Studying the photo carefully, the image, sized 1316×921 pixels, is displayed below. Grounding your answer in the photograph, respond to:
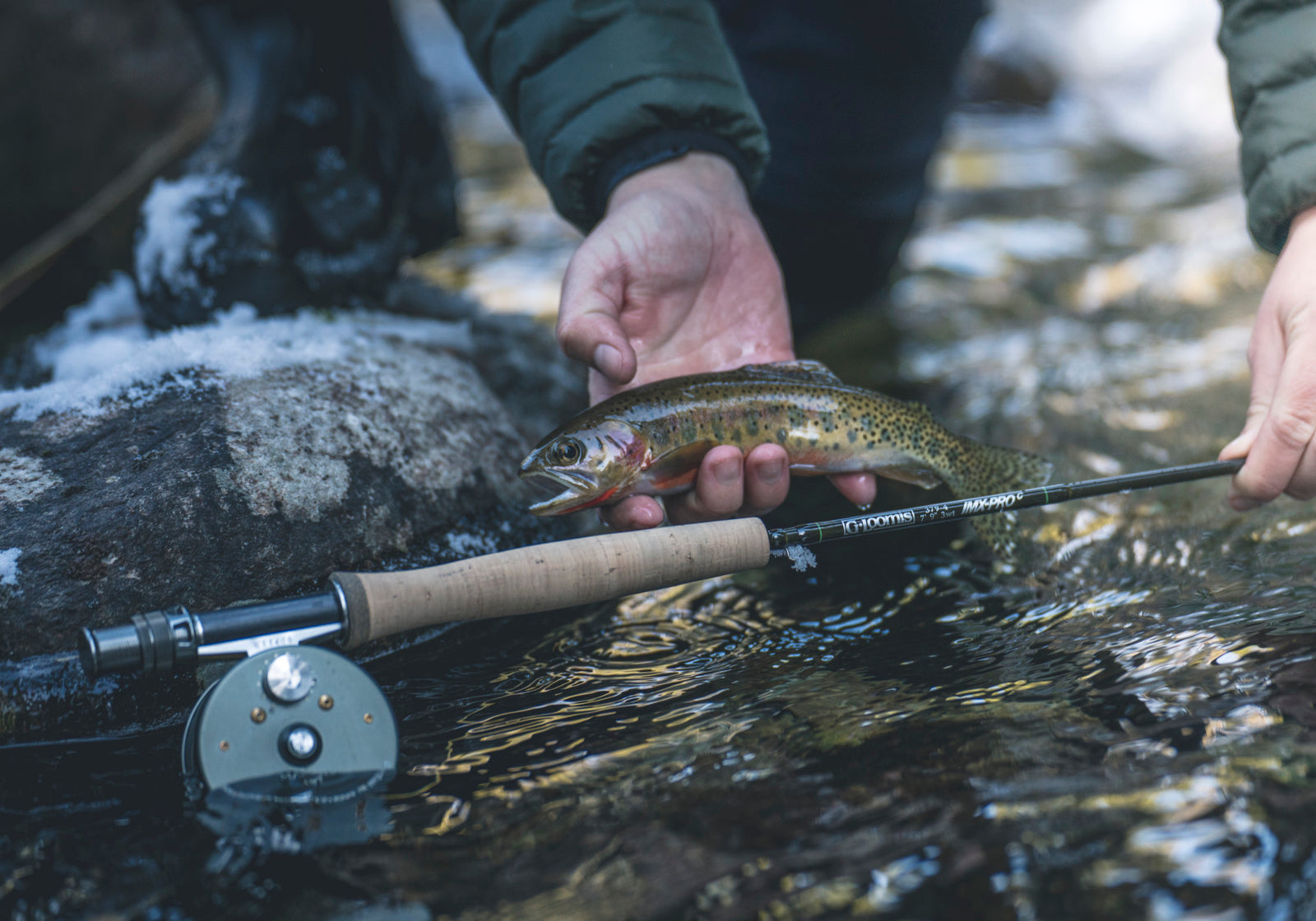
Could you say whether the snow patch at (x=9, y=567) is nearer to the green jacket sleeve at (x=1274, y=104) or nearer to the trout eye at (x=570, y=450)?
the trout eye at (x=570, y=450)

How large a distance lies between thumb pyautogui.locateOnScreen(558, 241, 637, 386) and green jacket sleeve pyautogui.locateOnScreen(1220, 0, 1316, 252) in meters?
1.80

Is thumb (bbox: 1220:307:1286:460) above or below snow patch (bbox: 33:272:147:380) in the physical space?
below

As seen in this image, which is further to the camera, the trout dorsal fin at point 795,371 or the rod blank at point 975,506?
the trout dorsal fin at point 795,371

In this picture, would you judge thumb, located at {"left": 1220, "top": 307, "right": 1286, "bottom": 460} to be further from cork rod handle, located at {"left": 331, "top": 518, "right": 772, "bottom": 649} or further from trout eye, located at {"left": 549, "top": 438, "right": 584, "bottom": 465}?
trout eye, located at {"left": 549, "top": 438, "right": 584, "bottom": 465}

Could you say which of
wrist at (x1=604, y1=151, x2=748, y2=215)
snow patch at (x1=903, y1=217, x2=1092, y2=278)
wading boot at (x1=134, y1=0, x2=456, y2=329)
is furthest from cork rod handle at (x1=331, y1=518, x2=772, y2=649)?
snow patch at (x1=903, y1=217, x2=1092, y2=278)

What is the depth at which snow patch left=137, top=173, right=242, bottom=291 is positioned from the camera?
11.8ft

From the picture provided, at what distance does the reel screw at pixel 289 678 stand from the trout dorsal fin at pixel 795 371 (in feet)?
4.55

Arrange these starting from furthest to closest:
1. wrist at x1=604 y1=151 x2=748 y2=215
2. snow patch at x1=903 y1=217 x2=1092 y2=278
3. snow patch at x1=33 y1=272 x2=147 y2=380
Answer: snow patch at x1=903 y1=217 x2=1092 y2=278, snow patch at x1=33 y1=272 x2=147 y2=380, wrist at x1=604 y1=151 x2=748 y2=215

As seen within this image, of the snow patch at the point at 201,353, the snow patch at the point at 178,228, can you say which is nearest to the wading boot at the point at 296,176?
the snow patch at the point at 178,228

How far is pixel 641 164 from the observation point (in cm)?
303

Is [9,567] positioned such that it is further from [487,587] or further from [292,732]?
[487,587]

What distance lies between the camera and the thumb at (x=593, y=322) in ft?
8.02

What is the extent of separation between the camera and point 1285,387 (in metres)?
2.46

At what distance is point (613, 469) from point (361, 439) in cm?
75
